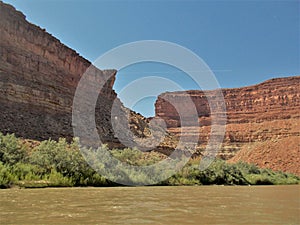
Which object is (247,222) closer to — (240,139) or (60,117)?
(60,117)

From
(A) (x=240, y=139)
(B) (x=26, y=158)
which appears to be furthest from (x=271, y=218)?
(A) (x=240, y=139)

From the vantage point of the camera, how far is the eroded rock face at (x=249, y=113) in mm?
65688

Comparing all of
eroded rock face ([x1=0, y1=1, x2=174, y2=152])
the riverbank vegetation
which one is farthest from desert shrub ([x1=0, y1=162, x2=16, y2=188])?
eroded rock face ([x1=0, y1=1, x2=174, y2=152])

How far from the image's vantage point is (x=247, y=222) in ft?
13.1

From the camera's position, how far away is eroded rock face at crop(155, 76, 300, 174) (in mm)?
65688

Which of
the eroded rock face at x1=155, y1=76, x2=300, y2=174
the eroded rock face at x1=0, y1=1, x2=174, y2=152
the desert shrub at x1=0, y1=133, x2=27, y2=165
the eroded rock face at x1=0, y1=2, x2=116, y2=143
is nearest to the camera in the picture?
the desert shrub at x1=0, y1=133, x2=27, y2=165

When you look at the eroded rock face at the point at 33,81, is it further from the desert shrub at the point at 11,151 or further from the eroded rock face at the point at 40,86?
the desert shrub at the point at 11,151

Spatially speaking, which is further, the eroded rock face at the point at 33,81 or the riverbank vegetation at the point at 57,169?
the eroded rock face at the point at 33,81

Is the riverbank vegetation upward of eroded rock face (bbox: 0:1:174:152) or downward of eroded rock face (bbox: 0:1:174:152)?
downward

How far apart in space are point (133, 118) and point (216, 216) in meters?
40.9

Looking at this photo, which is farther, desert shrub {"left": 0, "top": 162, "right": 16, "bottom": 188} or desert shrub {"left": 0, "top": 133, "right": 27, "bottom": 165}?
desert shrub {"left": 0, "top": 133, "right": 27, "bottom": 165}

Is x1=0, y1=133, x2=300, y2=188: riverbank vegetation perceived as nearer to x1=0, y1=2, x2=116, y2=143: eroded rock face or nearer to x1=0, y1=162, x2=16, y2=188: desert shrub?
x1=0, y1=162, x2=16, y2=188: desert shrub

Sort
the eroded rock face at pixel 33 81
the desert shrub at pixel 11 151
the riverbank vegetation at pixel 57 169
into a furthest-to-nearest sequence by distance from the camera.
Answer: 1. the eroded rock face at pixel 33 81
2. the desert shrub at pixel 11 151
3. the riverbank vegetation at pixel 57 169

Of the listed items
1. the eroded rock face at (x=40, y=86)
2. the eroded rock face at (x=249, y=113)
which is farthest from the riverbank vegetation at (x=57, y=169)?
the eroded rock face at (x=249, y=113)
